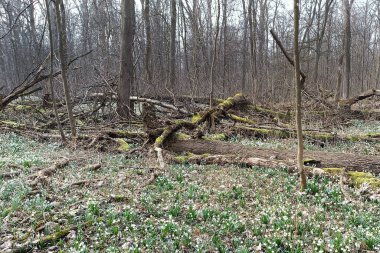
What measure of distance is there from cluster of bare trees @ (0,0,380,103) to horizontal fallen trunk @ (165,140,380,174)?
8.42 feet

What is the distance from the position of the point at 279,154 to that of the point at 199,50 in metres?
21.3

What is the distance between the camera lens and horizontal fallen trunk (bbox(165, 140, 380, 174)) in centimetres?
722

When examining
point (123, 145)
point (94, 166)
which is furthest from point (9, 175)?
point (123, 145)

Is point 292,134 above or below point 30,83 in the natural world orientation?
below

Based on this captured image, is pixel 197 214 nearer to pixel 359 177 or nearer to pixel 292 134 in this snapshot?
pixel 359 177

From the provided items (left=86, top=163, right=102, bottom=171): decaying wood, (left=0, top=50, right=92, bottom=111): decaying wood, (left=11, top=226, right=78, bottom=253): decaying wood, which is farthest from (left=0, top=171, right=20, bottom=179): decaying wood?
(left=0, top=50, right=92, bottom=111): decaying wood

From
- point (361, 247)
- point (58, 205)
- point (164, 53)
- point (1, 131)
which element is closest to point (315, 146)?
point (361, 247)

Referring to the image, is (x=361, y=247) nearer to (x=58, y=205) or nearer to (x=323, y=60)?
(x=58, y=205)

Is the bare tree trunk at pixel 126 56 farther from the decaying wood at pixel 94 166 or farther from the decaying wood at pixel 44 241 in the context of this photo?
the decaying wood at pixel 44 241

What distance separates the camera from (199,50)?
2820cm

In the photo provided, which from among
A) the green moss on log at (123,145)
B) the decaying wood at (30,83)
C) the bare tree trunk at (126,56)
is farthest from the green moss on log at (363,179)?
the bare tree trunk at (126,56)

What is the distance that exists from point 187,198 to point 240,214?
109 centimetres

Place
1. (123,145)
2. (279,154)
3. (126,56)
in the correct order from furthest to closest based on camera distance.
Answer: (126,56) < (123,145) < (279,154)

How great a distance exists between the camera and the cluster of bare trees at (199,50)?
1803 cm
